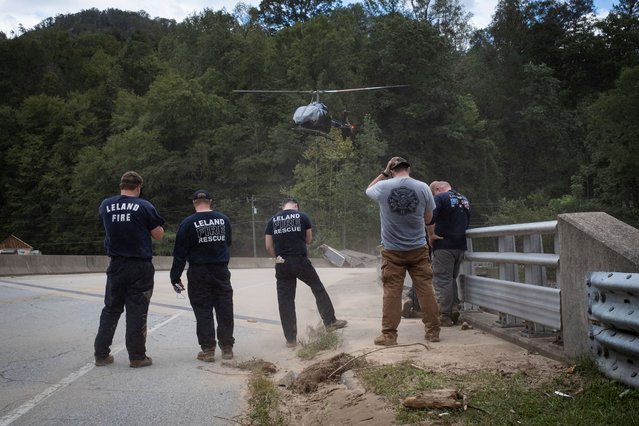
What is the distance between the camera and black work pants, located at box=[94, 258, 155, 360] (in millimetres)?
7219

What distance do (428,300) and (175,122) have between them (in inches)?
2932

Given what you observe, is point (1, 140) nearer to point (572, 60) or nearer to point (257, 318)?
point (572, 60)

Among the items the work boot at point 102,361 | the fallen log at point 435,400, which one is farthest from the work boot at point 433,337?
the work boot at point 102,361

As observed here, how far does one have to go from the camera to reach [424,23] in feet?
255

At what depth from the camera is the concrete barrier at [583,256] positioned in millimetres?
4711

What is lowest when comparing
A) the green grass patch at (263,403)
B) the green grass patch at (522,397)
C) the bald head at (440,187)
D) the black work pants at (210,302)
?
the green grass patch at (263,403)

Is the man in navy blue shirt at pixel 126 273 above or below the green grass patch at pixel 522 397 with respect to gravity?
above

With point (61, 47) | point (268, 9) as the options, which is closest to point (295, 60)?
point (268, 9)

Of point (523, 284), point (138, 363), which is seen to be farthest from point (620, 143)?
point (138, 363)

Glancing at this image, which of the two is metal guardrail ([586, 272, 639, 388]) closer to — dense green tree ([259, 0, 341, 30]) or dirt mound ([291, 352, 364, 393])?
dirt mound ([291, 352, 364, 393])

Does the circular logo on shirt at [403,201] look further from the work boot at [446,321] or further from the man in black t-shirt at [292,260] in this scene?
the man in black t-shirt at [292,260]

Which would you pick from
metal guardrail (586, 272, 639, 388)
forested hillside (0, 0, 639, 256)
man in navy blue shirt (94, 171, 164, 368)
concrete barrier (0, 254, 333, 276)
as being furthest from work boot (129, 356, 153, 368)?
forested hillside (0, 0, 639, 256)

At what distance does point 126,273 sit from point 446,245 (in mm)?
3688

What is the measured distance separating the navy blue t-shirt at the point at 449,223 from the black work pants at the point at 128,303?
3.42 m
